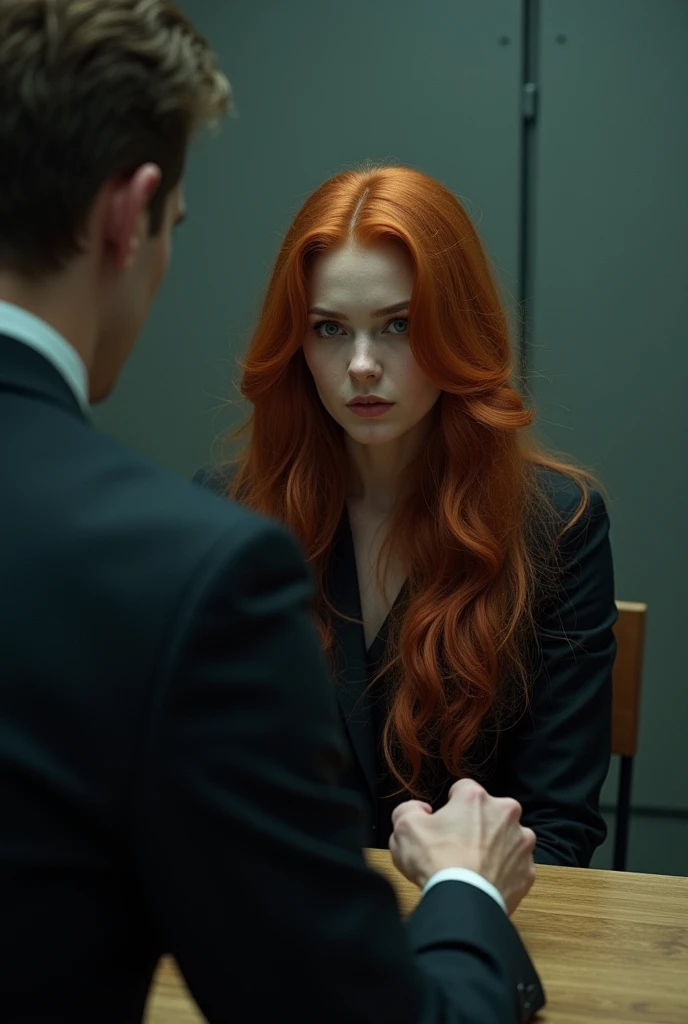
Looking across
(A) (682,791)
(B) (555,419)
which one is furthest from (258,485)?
(A) (682,791)

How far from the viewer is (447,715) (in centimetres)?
158

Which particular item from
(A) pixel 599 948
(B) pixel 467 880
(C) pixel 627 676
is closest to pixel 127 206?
(B) pixel 467 880

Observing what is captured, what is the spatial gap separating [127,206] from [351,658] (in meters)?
1.04

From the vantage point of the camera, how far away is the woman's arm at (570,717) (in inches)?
60.2

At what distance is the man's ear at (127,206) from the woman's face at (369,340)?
2.91ft

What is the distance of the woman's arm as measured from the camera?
153 centimetres

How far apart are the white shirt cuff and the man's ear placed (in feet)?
1.71

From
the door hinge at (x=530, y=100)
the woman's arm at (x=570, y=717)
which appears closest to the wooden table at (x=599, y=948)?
the woman's arm at (x=570, y=717)

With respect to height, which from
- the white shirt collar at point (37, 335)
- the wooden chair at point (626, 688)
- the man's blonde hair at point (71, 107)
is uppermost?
the man's blonde hair at point (71, 107)

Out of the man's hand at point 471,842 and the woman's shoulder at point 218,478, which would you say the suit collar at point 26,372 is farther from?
the woman's shoulder at point 218,478

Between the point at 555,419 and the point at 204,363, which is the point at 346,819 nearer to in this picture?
the point at 555,419

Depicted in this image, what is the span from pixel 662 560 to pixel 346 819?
2.21 metres

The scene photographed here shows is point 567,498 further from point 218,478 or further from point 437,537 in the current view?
point 218,478

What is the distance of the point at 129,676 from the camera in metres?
0.61
